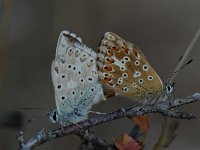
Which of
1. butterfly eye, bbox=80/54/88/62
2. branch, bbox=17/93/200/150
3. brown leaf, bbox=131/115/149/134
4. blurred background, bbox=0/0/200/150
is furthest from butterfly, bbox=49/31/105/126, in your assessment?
blurred background, bbox=0/0/200/150

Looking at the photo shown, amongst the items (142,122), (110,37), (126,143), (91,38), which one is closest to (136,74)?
(110,37)

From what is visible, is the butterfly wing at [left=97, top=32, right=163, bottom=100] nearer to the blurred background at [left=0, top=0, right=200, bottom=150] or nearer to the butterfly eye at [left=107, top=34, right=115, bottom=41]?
the butterfly eye at [left=107, top=34, right=115, bottom=41]

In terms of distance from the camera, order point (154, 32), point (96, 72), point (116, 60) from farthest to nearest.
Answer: point (154, 32) → point (116, 60) → point (96, 72)

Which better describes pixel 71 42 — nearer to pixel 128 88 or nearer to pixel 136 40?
pixel 128 88

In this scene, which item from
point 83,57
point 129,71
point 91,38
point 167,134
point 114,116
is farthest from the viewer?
point 91,38

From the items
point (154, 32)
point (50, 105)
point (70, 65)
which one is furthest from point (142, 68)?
point (154, 32)

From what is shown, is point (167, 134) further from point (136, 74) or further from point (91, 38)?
point (91, 38)

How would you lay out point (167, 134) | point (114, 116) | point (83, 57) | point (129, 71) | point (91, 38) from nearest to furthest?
1. point (114, 116)
2. point (167, 134)
3. point (83, 57)
4. point (129, 71)
5. point (91, 38)
